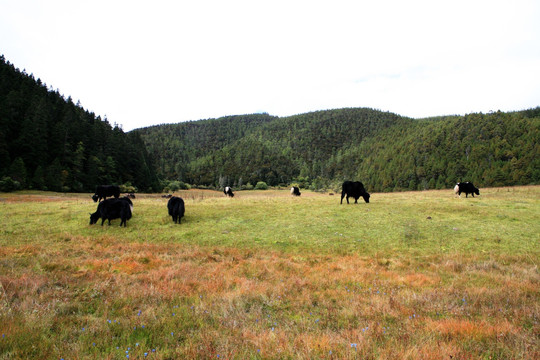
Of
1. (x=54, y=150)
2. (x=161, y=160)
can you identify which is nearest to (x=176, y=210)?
(x=54, y=150)

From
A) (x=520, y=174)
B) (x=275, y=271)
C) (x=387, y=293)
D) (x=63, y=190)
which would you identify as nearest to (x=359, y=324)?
(x=387, y=293)

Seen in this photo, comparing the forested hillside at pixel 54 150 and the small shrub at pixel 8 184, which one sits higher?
the forested hillside at pixel 54 150

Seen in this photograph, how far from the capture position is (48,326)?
4.30 meters

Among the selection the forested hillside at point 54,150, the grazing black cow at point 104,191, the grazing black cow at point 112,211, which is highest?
the forested hillside at point 54,150

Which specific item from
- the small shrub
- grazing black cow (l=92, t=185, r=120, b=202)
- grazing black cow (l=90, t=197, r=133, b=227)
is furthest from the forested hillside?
grazing black cow (l=90, t=197, r=133, b=227)

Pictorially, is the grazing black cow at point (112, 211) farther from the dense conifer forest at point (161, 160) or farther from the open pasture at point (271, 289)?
the dense conifer forest at point (161, 160)

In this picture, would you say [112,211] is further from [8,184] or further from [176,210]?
[8,184]

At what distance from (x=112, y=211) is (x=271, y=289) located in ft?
45.8

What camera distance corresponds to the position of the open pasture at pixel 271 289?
12.6 ft

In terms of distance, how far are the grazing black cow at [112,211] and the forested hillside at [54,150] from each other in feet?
149

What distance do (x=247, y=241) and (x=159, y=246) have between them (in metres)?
4.51

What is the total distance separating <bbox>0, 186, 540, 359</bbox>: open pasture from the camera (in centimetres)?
385

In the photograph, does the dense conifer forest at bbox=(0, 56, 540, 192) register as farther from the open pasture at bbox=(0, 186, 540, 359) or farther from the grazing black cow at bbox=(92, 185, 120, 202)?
the open pasture at bbox=(0, 186, 540, 359)

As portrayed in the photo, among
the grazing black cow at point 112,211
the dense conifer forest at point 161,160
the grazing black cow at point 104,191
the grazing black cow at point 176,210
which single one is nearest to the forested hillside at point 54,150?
the dense conifer forest at point 161,160
